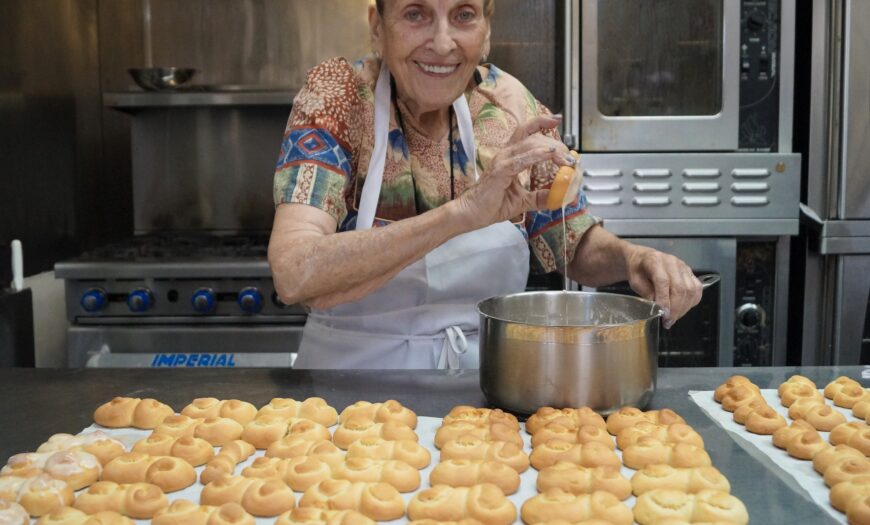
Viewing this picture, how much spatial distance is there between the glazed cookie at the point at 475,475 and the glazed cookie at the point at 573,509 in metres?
0.09

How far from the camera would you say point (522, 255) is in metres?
2.10

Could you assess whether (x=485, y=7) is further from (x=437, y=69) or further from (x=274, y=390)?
(x=274, y=390)

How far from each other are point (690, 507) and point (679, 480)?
80mm

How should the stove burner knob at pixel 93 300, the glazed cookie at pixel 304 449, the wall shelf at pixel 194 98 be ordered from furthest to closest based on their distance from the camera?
the wall shelf at pixel 194 98 < the stove burner knob at pixel 93 300 < the glazed cookie at pixel 304 449

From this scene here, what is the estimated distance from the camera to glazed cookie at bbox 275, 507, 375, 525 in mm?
1107

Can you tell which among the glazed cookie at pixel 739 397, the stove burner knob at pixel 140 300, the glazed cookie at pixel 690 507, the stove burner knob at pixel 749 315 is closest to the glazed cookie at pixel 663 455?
the glazed cookie at pixel 690 507

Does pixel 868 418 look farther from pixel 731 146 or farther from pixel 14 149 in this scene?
pixel 14 149

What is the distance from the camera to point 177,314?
3098mm

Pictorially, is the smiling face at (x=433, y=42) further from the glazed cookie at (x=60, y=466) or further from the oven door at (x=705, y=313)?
the oven door at (x=705, y=313)

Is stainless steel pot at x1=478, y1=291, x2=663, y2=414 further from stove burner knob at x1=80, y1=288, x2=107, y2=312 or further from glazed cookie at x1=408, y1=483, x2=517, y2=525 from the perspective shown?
stove burner knob at x1=80, y1=288, x2=107, y2=312

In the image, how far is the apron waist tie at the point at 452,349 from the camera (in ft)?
6.28

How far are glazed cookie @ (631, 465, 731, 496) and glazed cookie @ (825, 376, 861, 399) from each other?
48 centimetres

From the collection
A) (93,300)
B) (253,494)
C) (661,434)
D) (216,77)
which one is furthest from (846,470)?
(216,77)

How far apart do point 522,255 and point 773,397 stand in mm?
700
